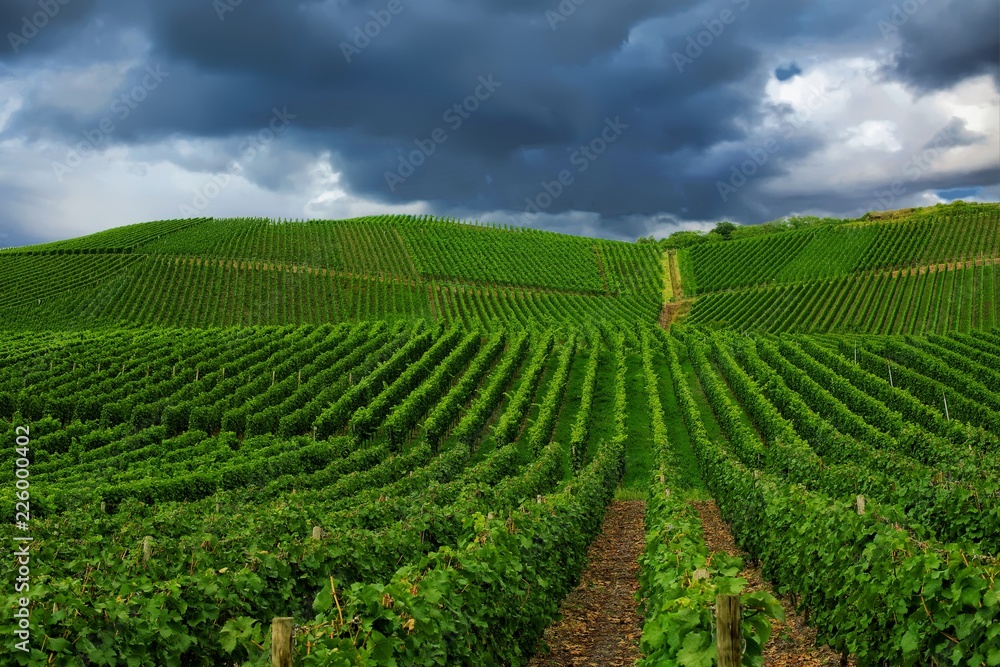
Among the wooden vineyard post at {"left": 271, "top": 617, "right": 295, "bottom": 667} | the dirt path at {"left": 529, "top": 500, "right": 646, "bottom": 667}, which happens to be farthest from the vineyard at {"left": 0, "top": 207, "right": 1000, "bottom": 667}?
the dirt path at {"left": 529, "top": 500, "right": 646, "bottom": 667}

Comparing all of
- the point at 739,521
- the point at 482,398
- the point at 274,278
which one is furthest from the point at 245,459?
the point at 274,278

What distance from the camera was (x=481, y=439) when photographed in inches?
1468

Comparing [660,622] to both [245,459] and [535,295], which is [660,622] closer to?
[245,459]

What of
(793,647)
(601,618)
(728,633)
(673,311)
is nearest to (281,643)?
(728,633)

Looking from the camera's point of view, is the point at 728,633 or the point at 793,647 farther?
the point at 793,647

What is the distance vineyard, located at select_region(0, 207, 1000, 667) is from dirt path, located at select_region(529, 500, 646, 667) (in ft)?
1.31

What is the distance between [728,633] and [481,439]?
3227 centimetres

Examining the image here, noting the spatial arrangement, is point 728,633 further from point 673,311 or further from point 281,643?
point 673,311

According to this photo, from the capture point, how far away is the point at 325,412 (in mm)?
36625

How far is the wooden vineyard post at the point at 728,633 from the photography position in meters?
5.26

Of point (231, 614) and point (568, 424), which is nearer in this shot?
point (231, 614)

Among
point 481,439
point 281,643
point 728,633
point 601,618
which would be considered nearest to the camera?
point 281,643

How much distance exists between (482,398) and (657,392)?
405 inches

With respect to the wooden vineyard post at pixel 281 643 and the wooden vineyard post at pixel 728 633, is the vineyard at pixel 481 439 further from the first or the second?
the wooden vineyard post at pixel 728 633
